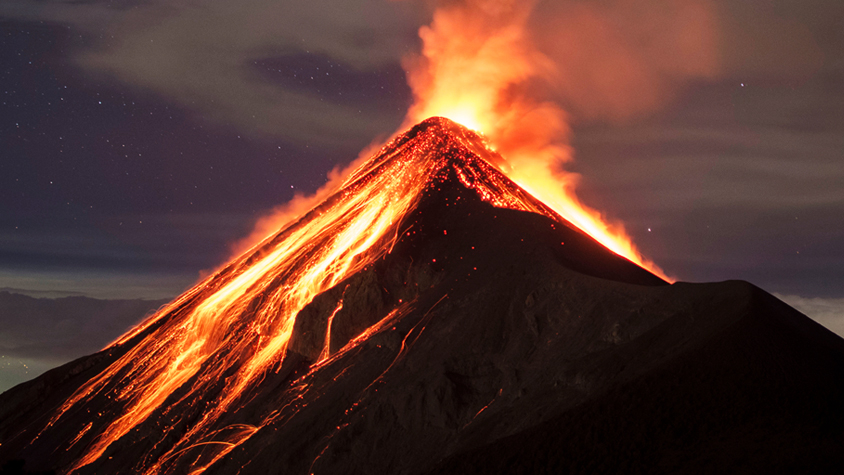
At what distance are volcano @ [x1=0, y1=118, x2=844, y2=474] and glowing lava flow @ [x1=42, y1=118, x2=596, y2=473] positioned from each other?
0.79 ft

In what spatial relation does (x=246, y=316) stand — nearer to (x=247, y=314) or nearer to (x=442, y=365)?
(x=247, y=314)

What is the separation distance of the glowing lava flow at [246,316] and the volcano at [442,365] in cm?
24

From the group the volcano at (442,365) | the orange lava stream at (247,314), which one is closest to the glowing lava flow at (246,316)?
the orange lava stream at (247,314)

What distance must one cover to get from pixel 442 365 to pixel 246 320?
79.1 feet

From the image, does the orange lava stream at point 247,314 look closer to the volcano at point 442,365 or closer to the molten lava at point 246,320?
the molten lava at point 246,320

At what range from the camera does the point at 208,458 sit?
4316 centimetres

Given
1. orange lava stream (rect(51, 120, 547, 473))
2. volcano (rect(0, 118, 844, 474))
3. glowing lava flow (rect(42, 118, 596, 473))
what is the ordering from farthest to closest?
1. orange lava stream (rect(51, 120, 547, 473))
2. glowing lava flow (rect(42, 118, 596, 473))
3. volcano (rect(0, 118, 844, 474))

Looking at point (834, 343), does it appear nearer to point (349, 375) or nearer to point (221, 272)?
point (349, 375)

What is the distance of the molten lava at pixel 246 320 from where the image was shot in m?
48.8

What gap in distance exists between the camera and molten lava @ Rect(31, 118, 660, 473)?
48844 millimetres

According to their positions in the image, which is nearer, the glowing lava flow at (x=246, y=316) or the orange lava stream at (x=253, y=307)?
the glowing lava flow at (x=246, y=316)

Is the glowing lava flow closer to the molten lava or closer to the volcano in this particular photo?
the molten lava

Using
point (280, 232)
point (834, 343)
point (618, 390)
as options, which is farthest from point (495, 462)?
point (280, 232)

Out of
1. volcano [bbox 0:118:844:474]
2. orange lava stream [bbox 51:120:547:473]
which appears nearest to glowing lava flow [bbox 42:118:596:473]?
orange lava stream [bbox 51:120:547:473]
